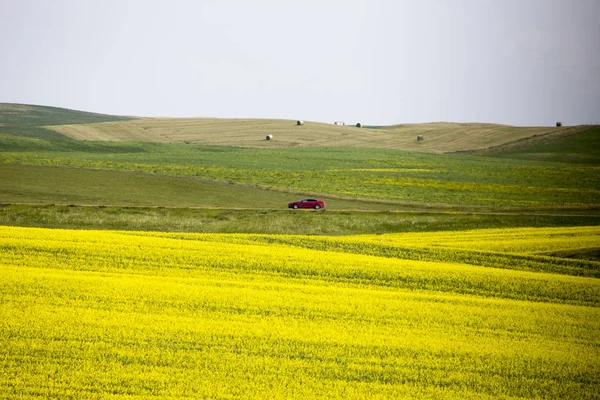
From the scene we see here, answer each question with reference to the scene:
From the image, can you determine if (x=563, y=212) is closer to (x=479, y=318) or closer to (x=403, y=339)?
(x=479, y=318)

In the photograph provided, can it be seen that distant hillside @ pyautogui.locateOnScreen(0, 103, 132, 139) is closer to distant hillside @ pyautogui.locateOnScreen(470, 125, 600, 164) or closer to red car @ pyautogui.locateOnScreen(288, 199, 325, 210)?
red car @ pyautogui.locateOnScreen(288, 199, 325, 210)

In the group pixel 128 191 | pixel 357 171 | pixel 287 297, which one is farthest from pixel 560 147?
pixel 287 297

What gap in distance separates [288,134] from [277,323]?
103 metres

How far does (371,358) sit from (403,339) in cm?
157

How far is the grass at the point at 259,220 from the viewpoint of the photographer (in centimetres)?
3769

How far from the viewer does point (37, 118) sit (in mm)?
138750

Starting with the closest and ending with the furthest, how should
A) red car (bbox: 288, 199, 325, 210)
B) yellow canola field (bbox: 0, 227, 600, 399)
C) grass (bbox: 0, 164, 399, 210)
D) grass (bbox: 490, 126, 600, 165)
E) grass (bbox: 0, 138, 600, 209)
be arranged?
yellow canola field (bbox: 0, 227, 600, 399) → grass (bbox: 0, 164, 399, 210) → red car (bbox: 288, 199, 325, 210) → grass (bbox: 0, 138, 600, 209) → grass (bbox: 490, 126, 600, 165)

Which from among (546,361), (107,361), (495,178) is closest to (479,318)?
(546,361)

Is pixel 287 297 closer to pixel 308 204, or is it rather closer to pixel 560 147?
pixel 308 204

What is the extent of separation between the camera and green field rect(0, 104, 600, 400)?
14.2m

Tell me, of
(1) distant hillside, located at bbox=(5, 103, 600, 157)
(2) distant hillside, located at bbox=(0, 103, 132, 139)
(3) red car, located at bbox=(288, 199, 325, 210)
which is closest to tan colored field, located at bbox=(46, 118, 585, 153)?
(1) distant hillside, located at bbox=(5, 103, 600, 157)

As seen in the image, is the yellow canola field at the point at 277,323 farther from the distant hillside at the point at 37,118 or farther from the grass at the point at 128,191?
the distant hillside at the point at 37,118

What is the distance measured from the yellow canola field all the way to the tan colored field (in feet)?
280

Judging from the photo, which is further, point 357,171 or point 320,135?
point 320,135
